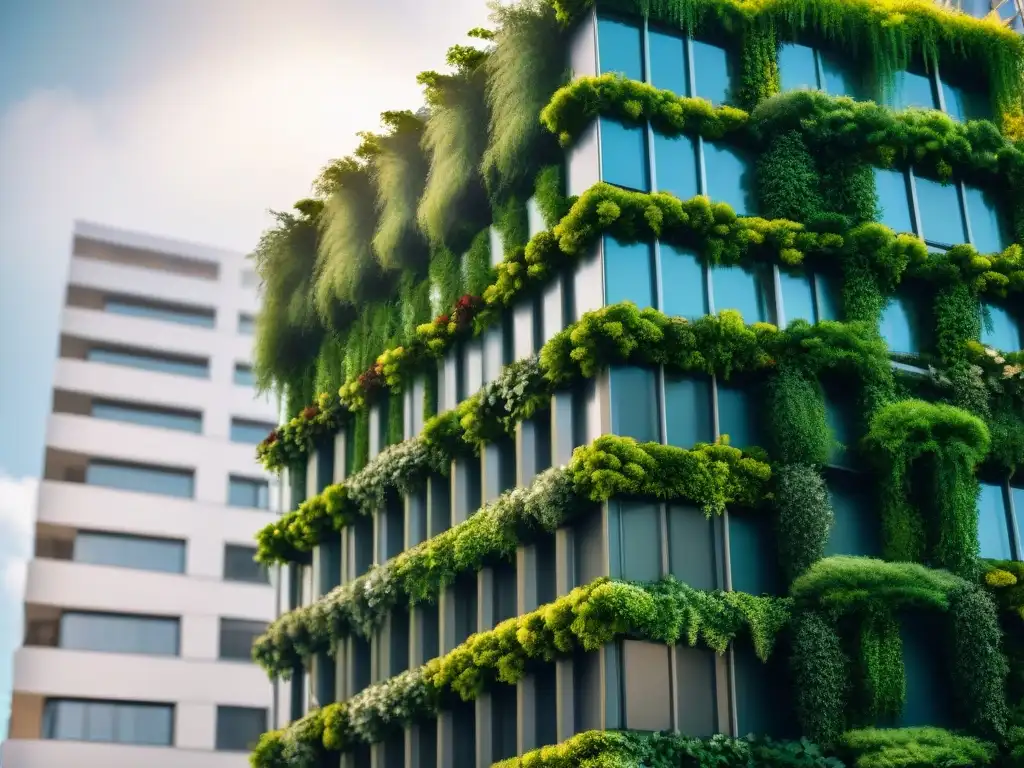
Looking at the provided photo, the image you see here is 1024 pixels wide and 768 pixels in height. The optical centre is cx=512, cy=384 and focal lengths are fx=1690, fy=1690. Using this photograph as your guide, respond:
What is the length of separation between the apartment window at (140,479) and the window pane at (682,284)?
1742 inches

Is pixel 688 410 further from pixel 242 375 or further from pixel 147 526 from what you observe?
pixel 242 375

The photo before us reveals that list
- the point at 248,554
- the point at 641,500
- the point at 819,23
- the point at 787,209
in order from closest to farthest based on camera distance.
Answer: the point at 641,500 → the point at 787,209 → the point at 819,23 → the point at 248,554

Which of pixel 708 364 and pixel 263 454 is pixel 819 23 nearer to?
pixel 708 364

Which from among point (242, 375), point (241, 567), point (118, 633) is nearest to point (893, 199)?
point (241, 567)

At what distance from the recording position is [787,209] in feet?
119

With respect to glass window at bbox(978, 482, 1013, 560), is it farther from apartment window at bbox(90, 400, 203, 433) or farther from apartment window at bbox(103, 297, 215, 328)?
apartment window at bbox(103, 297, 215, 328)

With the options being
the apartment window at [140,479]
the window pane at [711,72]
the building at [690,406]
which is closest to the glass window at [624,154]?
the building at [690,406]

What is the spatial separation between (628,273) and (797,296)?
4.01m

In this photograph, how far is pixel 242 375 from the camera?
3081 inches

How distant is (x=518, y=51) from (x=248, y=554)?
4178cm

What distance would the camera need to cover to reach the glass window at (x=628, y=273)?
1335 inches

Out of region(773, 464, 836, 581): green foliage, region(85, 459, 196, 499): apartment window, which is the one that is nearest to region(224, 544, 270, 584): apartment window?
region(85, 459, 196, 499): apartment window

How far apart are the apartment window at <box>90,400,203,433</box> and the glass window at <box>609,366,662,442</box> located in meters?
46.4

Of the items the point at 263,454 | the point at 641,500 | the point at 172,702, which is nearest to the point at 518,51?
the point at 641,500
